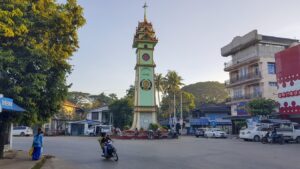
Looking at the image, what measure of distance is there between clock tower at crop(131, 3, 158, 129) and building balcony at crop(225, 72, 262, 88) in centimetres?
1398

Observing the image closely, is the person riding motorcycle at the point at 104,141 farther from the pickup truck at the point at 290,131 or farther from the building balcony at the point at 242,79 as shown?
the building balcony at the point at 242,79

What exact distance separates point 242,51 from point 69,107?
40.4m

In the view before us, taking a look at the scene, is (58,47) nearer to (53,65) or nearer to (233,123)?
(53,65)

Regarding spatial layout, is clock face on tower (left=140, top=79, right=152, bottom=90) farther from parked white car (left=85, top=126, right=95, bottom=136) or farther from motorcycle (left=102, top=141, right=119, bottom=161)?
motorcycle (left=102, top=141, right=119, bottom=161)

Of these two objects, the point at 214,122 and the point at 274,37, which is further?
the point at 214,122

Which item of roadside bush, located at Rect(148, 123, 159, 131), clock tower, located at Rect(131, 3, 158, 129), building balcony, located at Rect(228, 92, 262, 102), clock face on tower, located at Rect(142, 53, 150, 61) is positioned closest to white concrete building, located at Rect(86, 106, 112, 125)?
clock tower, located at Rect(131, 3, 158, 129)

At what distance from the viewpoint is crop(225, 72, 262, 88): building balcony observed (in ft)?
142

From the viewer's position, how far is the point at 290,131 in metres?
27.8

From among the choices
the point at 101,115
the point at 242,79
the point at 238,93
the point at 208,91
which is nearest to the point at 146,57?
the point at 242,79

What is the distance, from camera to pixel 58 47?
14.4 m

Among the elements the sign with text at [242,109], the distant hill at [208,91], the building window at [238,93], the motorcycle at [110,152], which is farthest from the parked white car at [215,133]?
the distant hill at [208,91]

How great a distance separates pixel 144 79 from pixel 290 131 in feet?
69.5

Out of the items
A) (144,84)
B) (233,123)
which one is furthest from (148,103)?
(233,123)

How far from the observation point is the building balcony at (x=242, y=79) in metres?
43.3
